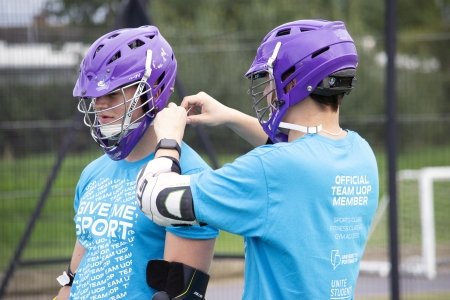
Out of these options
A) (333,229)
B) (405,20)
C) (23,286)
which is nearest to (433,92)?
(23,286)

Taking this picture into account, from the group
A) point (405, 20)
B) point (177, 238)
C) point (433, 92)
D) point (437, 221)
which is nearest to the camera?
point (177, 238)

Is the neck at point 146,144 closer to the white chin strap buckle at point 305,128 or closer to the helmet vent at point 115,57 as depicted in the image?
the helmet vent at point 115,57

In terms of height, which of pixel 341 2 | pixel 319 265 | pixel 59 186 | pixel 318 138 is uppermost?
pixel 341 2

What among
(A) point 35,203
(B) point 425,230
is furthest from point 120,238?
(B) point 425,230

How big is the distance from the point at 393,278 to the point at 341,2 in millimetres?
14175

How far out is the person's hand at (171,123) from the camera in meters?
2.56


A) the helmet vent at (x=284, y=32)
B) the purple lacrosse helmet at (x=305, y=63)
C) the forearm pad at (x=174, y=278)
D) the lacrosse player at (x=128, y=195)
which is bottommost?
the forearm pad at (x=174, y=278)

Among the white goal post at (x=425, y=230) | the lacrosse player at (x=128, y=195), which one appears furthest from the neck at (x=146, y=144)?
the white goal post at (x=425, y=230)

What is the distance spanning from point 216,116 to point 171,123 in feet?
1.33

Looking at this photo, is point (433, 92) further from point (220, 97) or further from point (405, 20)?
point (405, 20)

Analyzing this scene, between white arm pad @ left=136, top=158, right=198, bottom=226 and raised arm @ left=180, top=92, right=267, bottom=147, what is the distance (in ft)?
1.78

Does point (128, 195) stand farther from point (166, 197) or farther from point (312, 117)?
point (312, 117)

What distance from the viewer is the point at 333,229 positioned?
7.95 ft

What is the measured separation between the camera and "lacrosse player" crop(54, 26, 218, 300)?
262 centimetres
